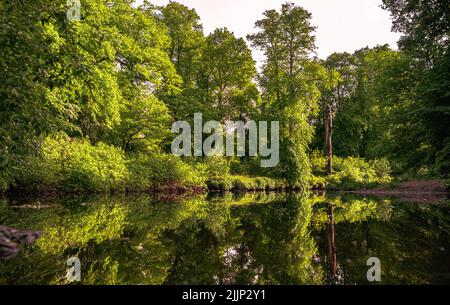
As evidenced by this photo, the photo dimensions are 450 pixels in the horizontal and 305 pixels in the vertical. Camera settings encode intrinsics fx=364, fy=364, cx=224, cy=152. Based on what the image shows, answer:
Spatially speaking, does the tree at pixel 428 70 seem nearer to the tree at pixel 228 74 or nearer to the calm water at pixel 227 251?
the calm water at pixel 227 251

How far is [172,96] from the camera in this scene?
27.7m

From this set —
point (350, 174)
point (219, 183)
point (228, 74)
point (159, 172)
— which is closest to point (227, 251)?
point (159, 172)

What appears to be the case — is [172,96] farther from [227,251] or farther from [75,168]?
[227,251]

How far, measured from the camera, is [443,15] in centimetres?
1750

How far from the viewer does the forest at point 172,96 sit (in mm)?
6273

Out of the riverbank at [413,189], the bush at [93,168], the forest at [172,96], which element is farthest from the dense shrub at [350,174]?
the bush at [93,168]

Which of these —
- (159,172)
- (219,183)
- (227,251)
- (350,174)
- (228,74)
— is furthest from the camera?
(228,74)

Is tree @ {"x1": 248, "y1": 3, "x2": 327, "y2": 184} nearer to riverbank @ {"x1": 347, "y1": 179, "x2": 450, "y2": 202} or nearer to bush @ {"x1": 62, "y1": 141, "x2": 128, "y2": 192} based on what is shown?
riverbank @ {"x1": 347, "y1": 179, "x2": 450, "y2": 202}

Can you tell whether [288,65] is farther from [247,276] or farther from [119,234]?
[247,276]

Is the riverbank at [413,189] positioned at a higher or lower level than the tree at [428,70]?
lower

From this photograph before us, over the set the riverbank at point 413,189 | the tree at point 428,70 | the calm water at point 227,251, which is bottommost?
the calm water at point 227,251

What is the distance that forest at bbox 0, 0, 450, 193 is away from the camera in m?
6.27

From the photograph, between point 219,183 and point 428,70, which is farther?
point 219,183
